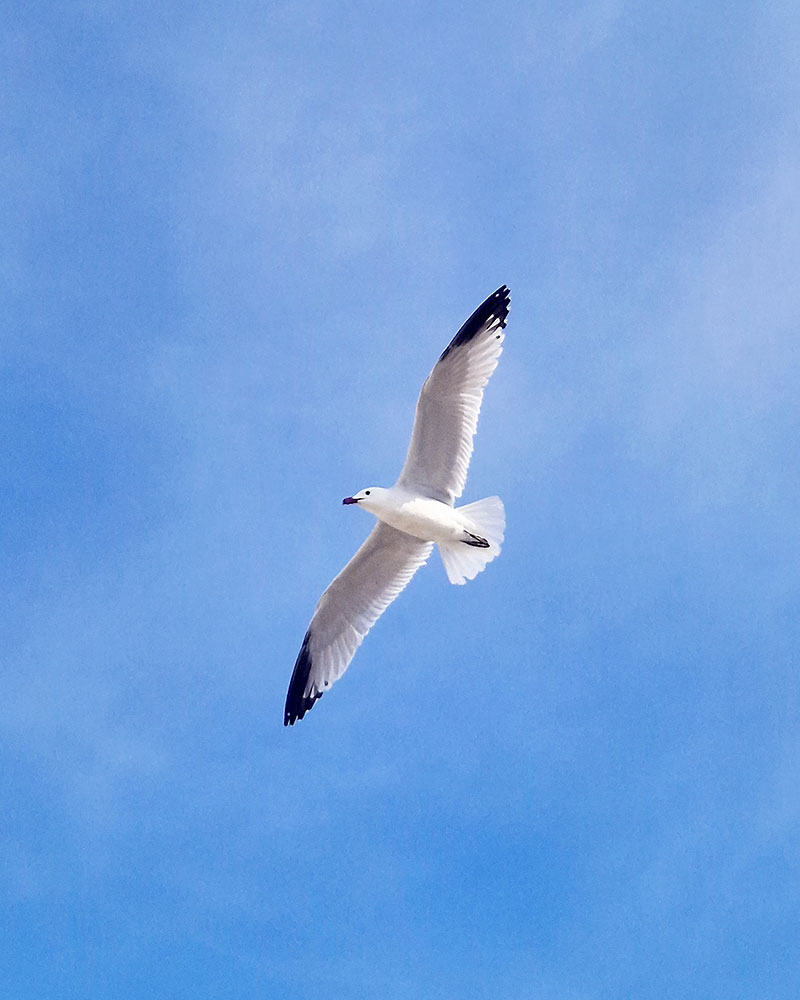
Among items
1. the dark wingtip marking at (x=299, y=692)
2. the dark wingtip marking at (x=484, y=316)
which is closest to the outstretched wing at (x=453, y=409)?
the dark wingtip marking at (x=484, y=316)

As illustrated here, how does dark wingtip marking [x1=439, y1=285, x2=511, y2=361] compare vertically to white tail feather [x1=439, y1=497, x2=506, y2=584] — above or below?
above

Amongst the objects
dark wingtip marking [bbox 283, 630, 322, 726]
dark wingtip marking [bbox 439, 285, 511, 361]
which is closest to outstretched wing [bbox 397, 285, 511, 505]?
dark wingtip marking [bbox 439, 285, 511, 361]

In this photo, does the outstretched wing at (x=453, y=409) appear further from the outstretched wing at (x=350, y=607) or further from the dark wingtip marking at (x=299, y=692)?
the dark wingtip marking at (x=299, y=692)

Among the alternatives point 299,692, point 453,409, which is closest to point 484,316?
point 453,409

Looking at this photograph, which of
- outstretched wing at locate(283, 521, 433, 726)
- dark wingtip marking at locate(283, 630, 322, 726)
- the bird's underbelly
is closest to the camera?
the bird's underbelly

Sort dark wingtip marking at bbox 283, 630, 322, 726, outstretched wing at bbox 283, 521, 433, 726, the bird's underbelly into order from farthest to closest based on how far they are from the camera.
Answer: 1. dark wingtip marking at bbox 283, 630, 322, 726
2. outstretched wing at bbox 283, 521, 433, 726
3. the bird's underbelly

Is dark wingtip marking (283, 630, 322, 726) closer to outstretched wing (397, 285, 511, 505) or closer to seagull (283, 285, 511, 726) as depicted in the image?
seagull (283, 285, 511, 726)

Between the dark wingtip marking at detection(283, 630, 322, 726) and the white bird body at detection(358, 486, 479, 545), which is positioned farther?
the dark wingtip marking at detection(283, 630, 322, 726)
